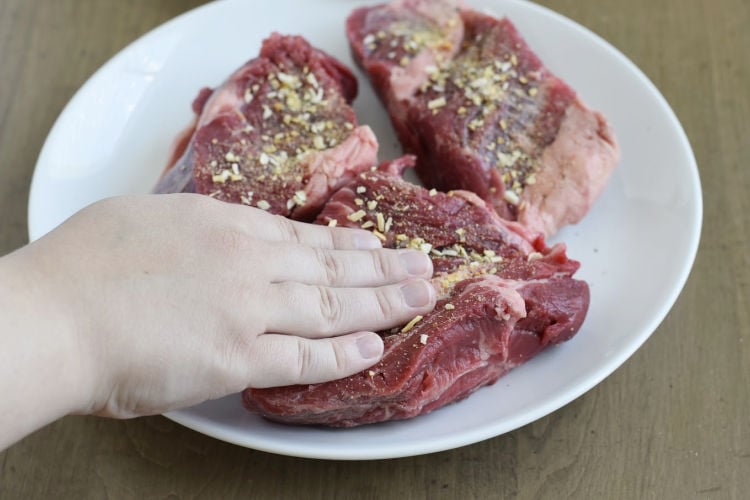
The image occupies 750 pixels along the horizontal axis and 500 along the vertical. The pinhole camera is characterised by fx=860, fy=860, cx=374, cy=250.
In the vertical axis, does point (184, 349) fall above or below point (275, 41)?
below

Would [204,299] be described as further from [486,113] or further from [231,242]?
[486,113]

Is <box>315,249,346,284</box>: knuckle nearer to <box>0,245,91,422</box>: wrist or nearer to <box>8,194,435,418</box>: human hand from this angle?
<box>8,194,435,418</box>: human hand

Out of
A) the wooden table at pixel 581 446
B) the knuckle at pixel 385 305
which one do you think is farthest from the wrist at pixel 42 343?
the knuckle at pixel 385 305

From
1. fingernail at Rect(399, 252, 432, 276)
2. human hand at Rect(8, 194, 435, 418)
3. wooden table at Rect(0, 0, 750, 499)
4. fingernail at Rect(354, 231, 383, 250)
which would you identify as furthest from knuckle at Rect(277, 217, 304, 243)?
wooden table at Rect(0, 0, 750, 499)

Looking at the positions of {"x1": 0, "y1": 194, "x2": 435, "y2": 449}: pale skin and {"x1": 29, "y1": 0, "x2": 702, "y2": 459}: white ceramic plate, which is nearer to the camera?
{"x1": 0, "y1": 194, "x2": 435, "y2": 449}: pale skin

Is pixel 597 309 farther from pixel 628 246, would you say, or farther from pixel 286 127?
pixel 286 127

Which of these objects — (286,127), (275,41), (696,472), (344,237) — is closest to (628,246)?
(696,472)

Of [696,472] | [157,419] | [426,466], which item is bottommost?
[696,472]
